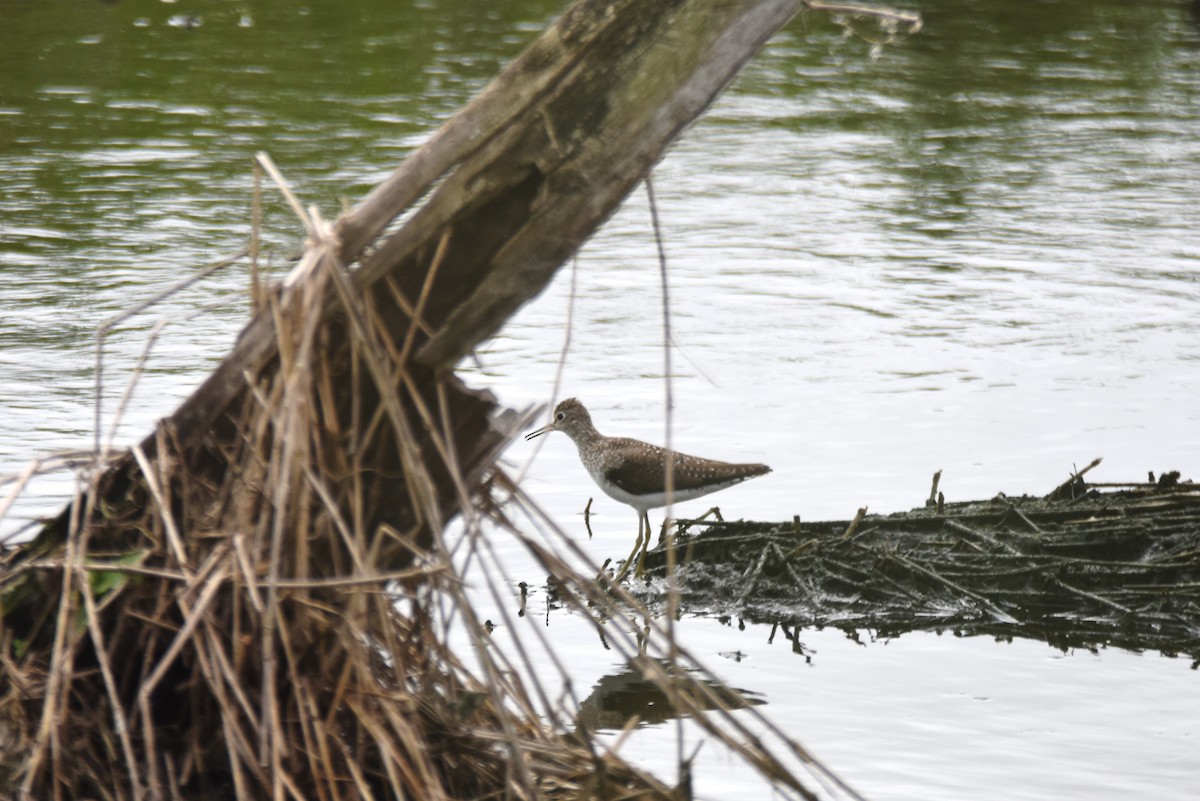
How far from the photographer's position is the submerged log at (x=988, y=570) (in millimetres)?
7016

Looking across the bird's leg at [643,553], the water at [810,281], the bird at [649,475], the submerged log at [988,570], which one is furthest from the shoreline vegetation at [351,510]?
the bird at [649,475]

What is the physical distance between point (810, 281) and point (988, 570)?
18.8 ft

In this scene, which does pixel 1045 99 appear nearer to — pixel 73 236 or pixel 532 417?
pixel 73 236

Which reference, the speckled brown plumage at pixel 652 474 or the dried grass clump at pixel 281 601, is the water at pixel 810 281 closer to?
the speckled brown plumage at pixel 652 474

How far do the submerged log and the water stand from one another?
0.68ft

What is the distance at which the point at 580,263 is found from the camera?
1300 cm

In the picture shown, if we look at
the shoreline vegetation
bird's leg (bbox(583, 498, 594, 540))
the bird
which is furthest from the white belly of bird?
the shoreline vegetation

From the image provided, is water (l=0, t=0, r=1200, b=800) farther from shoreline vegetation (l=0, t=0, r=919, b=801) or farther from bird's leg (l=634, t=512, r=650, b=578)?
shoreline vegetation (l=0, t=0, r=919, b=801)

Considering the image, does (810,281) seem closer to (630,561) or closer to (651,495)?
(651,495)

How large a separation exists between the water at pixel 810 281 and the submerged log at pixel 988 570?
0.21 m

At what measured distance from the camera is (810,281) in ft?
41.7

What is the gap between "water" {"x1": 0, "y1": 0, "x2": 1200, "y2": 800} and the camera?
256 inches

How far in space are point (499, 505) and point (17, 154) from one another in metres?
13.1

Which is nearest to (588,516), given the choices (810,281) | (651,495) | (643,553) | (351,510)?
(651,495)
